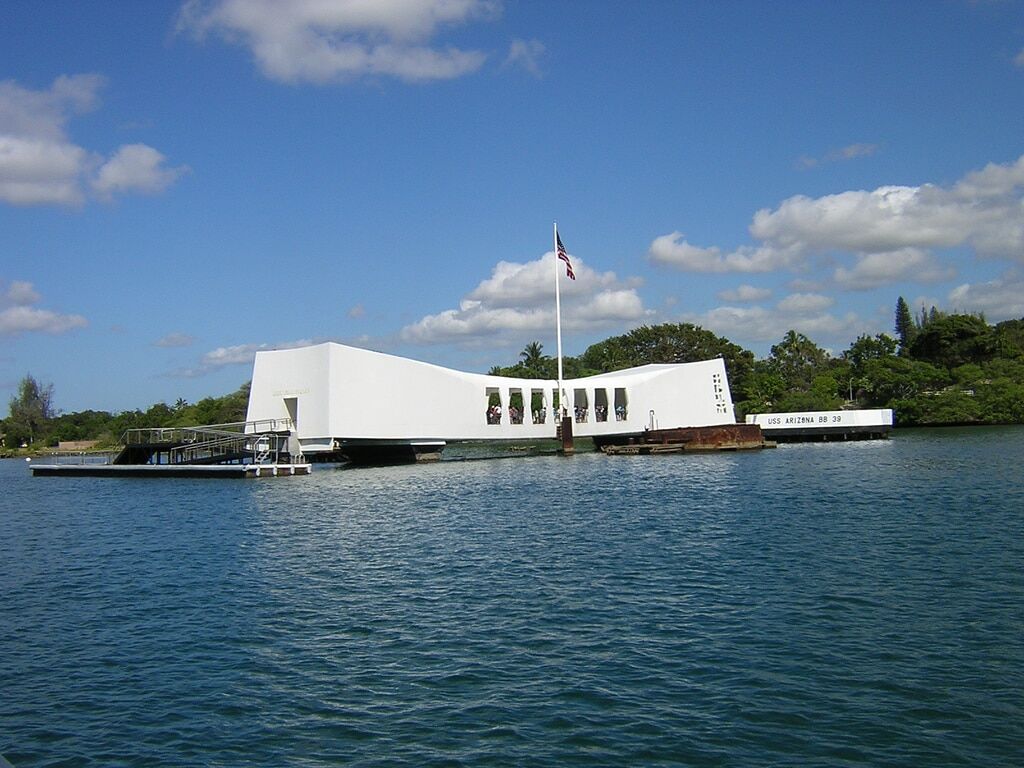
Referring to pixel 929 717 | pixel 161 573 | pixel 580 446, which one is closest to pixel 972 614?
pixel 929 717

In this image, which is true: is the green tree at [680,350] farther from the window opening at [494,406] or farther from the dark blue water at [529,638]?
the dark blue water at [529,638]

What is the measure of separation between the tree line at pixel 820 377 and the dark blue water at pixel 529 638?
58.0 meters

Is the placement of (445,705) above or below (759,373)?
below

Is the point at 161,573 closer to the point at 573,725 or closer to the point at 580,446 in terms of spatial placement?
the point at 573,725

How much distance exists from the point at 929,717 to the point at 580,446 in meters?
60.6

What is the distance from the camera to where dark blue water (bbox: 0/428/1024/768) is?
304 inches

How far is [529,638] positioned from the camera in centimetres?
1082

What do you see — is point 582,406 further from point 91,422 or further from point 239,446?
point 91,422

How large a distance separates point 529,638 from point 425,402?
119ft

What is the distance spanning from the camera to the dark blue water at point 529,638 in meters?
7.71

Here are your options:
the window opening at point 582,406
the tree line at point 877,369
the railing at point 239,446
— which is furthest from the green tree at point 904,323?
the railing at point 239,446

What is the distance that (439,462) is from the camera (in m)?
48.4

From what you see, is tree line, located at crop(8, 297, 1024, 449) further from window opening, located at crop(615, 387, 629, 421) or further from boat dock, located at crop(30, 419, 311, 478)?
boat dock, located at crop(30, 419, 311, 478)

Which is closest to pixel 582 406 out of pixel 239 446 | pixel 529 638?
pixel 239 446
